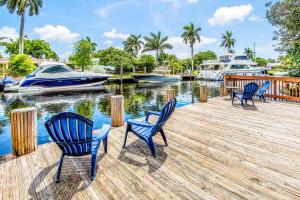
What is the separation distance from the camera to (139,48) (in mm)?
49688

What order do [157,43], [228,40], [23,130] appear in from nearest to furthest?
[23,130]
[157,43]
[228,40]

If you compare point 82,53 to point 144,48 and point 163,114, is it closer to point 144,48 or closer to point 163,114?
point 144,48

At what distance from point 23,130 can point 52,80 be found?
62.7 feet

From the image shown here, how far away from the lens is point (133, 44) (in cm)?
4928

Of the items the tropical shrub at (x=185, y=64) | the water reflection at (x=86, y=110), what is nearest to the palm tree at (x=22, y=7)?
the water reflection at (x=86, y=110)

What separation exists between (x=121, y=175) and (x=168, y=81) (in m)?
27.9

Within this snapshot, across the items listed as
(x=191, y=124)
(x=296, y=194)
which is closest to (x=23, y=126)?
(x=191, y=124)

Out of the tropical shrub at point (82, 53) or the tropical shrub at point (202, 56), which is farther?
the tropical shrub at point (202, 56)

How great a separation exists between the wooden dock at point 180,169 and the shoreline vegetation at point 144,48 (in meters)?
8.21

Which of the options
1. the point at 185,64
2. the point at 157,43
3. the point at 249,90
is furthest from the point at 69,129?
the point at 185,64

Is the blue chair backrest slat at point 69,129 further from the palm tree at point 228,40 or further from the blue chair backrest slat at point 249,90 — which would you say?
the palm tree at point 228,40

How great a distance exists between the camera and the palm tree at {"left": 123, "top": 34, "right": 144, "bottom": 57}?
4881 centimetres

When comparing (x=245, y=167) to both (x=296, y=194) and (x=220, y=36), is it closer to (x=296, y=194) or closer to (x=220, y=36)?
(x=296, y=194)

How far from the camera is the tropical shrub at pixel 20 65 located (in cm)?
2297
